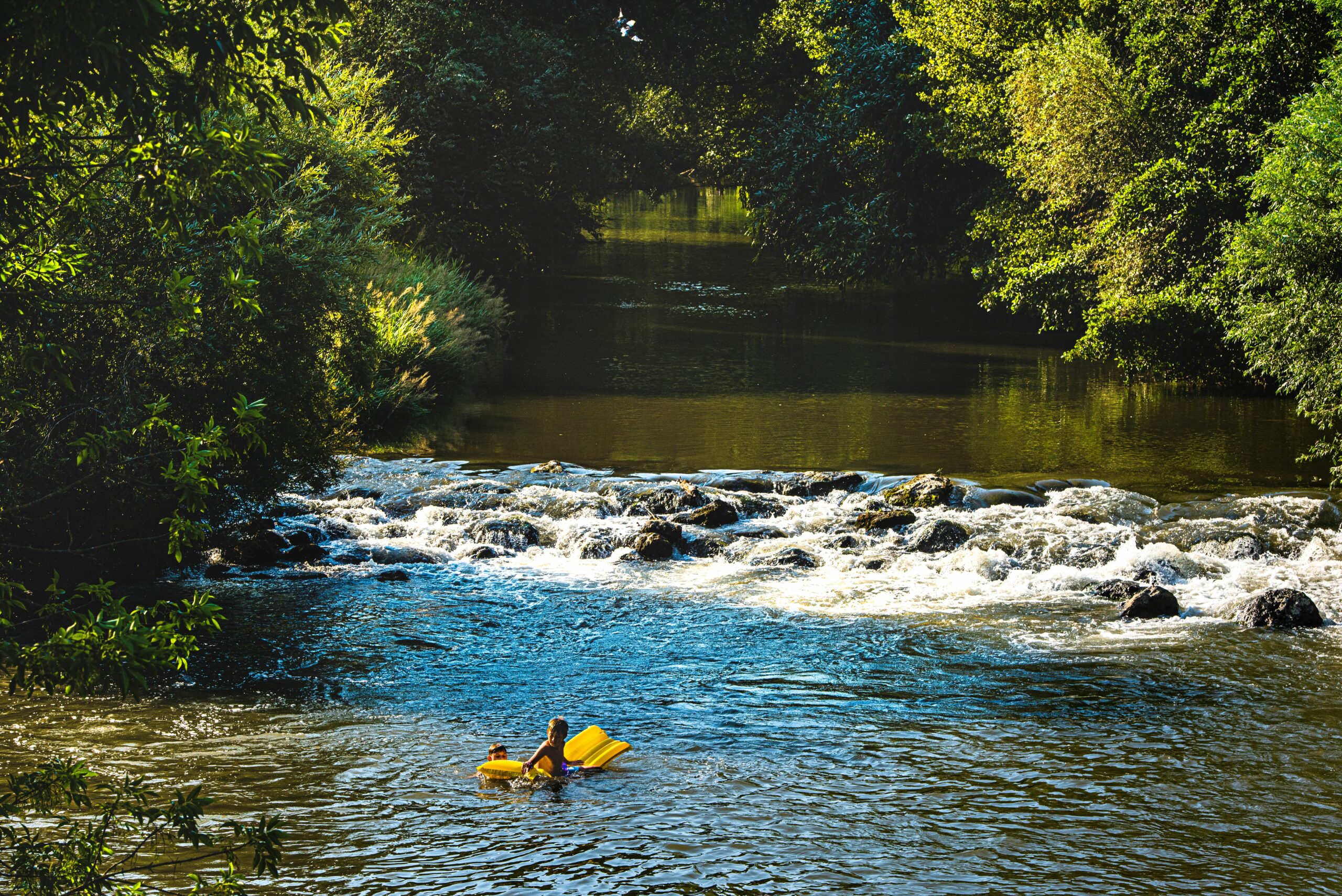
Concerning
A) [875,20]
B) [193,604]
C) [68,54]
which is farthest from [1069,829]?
[875,20]

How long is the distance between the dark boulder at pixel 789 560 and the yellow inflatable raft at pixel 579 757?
6.99 metres

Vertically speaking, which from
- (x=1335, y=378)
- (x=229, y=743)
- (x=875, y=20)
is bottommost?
(x=229, y=743)

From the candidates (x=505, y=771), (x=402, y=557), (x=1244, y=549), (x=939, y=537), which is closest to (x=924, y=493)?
(x=939, y=537)

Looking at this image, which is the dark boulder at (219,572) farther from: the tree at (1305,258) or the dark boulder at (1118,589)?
the tree at (1305,258)

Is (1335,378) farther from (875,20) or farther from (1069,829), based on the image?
(875,20)

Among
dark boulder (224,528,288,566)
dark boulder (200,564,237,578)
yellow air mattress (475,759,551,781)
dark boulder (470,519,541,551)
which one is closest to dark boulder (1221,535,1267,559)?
dark boulder (470,519,541,551)

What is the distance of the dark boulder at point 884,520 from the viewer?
59.9 ft

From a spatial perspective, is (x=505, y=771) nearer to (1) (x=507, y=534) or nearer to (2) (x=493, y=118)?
(1) (x=507, y=534)

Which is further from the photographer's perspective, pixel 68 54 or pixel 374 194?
pixel 374 194

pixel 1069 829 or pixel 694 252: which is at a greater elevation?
pixel 694 252

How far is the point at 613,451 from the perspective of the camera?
2317 cm

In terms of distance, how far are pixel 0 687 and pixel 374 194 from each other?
592 inches

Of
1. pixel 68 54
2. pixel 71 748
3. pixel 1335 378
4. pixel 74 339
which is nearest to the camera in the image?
pixel 68 54

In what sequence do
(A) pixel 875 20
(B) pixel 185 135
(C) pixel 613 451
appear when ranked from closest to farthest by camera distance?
(B) pixel 185 135
(C) pixel 613 451
(A) pixel 875 20
